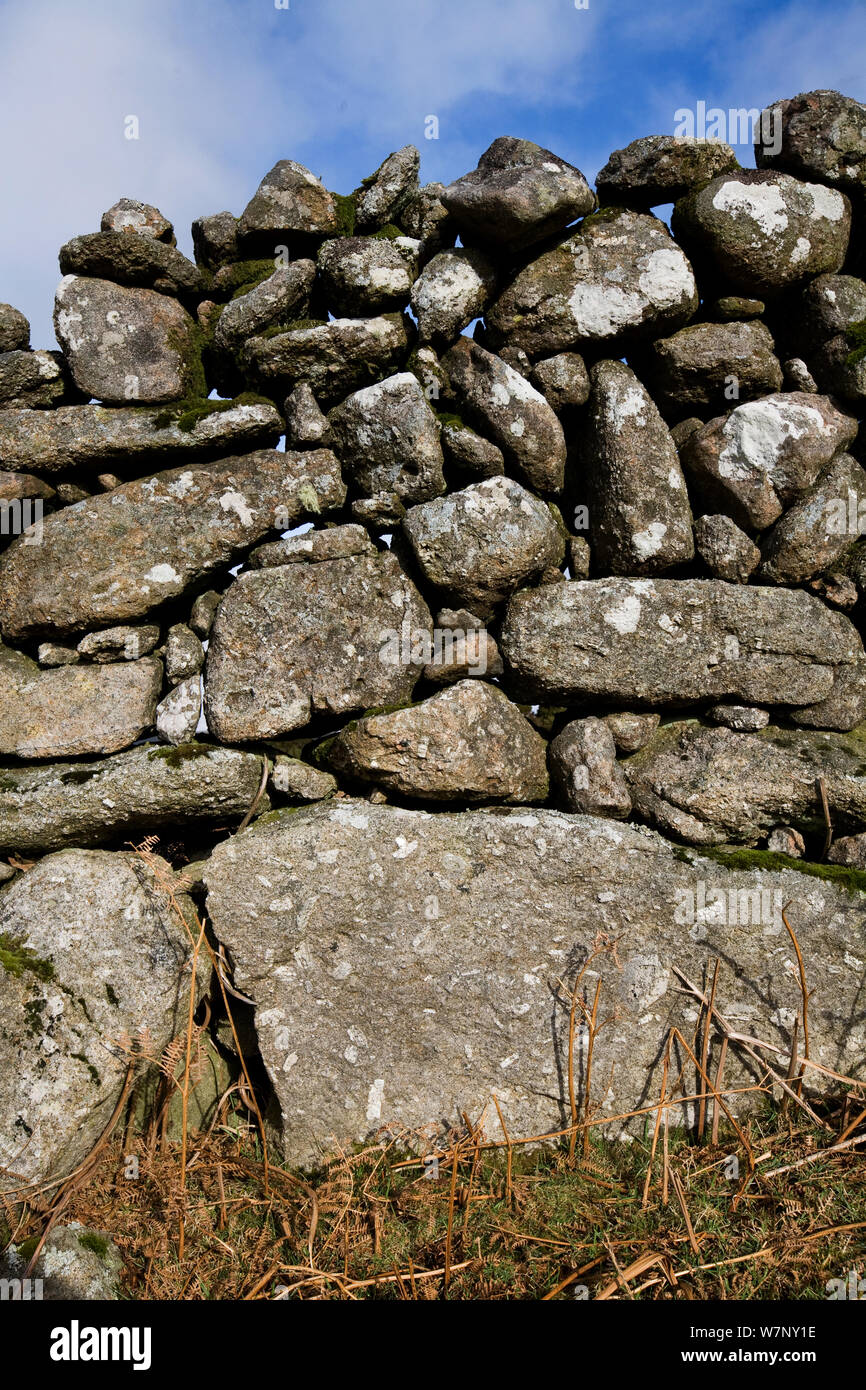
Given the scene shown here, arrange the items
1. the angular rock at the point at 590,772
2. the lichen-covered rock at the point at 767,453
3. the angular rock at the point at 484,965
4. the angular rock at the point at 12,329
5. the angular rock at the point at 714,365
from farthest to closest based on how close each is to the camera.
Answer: the angular rock at the point at 12,329 → the angular rock at the point at 714,365 → the lichen-covered rock at the point at 767,453 → the angular rock at the point at 590,772 → the angular rock at the point at 484,965

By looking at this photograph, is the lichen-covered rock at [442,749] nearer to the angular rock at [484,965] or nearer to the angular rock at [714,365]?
the angular rock at [484,965]

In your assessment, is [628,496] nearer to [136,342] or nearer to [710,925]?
[710,925]

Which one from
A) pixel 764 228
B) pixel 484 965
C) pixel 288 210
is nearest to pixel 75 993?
pixel 484 965

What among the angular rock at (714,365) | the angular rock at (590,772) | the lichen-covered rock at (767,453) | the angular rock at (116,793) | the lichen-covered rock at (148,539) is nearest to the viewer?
the angular rock at (116,793)

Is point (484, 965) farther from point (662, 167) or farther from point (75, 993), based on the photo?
point (662, 167)

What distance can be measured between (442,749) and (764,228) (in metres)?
2.78

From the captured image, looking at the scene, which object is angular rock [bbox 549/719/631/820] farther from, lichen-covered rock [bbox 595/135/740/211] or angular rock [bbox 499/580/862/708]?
lichen-covered rock [bbox 595/135/740/211]

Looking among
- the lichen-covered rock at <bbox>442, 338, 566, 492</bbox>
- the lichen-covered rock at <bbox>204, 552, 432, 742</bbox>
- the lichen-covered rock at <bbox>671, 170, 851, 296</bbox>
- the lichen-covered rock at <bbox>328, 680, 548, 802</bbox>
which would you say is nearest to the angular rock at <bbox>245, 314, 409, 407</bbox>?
the lichen-covered rock at <bbox>442, 338, 566, 492</bbox>

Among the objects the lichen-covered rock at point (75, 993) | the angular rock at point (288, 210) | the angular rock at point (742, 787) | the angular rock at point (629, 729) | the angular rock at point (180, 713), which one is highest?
the angular rock at point (288, 210)

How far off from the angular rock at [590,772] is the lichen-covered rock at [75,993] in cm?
164

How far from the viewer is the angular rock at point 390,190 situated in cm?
399

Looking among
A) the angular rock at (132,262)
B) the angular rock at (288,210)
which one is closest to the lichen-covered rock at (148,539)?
the angular rock at (132,262)

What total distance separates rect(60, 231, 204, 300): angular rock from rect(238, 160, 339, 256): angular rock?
0.35 meters

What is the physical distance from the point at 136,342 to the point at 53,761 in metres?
1.98
